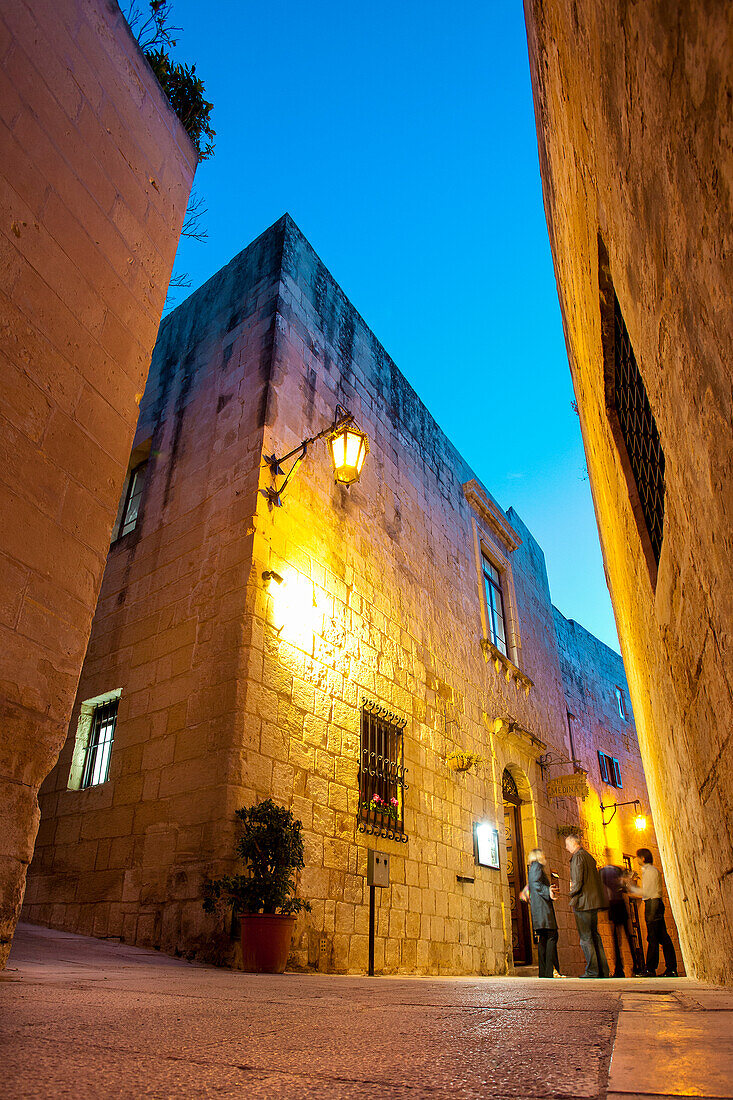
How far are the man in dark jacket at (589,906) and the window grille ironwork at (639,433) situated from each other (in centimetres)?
520

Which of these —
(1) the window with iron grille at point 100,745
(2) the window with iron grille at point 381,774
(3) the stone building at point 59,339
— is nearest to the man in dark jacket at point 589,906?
(2) the window with iron grille at point 381,774

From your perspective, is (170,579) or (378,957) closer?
(378,957)

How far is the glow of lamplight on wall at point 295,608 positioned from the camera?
5973 millimetres

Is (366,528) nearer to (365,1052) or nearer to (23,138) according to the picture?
(23,138)

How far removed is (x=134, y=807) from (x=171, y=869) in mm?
832

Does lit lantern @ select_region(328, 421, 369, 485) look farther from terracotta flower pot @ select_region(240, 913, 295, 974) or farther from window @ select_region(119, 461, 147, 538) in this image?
terracotta flower pot @ select_region(240, 913, 295, 974)

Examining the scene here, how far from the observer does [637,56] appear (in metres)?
1.76

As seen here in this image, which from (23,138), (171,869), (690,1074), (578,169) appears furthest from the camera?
(171,869)

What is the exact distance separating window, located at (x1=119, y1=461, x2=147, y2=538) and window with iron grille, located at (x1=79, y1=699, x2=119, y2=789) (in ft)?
7.16

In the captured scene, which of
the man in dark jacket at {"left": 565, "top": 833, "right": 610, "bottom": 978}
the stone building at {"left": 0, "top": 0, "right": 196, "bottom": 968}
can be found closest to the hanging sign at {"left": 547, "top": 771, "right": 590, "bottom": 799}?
the man in dark jacket at {"left": 565, "top": 833, "right": 610, "bottom": 978}

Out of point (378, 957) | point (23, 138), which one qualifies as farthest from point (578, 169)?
point (378, 957)

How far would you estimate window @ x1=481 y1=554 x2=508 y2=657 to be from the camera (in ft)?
39.3

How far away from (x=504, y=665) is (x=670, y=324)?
10.2 metres

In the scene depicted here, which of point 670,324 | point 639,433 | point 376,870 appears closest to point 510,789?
point 376,870
